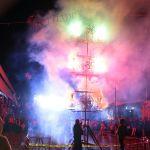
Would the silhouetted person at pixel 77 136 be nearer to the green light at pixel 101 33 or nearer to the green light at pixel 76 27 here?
the green light at pixel 101 33

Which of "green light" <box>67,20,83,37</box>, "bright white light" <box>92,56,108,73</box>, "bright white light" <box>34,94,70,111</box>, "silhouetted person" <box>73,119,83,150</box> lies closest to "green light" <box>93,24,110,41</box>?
"green light" <box>67,20,83,37</box>

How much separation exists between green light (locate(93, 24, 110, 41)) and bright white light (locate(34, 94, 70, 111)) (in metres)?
3.37

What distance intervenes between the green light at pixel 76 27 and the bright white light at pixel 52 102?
3.28 meters

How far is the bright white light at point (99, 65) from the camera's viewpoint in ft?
47.9

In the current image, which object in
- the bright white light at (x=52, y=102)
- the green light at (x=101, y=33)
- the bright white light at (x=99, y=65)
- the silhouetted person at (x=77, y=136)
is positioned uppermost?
the green light at (x=101, y=33)

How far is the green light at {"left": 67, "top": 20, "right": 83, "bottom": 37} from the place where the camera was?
13.5 m

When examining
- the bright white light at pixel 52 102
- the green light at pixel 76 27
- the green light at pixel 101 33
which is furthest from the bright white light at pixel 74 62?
the bright white light at pixel 52 102

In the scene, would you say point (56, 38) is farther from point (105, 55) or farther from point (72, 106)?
point (72, 106)

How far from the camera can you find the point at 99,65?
15367mm

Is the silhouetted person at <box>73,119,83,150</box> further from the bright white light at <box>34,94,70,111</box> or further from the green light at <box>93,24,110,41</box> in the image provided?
the bright white light at <box>34,94,70,111</box>

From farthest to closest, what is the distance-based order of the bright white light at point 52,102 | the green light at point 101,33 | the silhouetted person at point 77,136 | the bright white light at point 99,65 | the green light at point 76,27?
the bright white light at point 52,102, the bright white light at point 99,65, the green light at point 101,33, the green light at point 76,27, the silhouetted person at point 77,136

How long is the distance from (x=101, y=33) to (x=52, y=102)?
495cm

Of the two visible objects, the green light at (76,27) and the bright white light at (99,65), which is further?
the bright white light at (99,65)

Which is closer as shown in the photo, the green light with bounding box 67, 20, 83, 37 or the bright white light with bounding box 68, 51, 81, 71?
the green light with bounding box 67, 20, 83, 37
